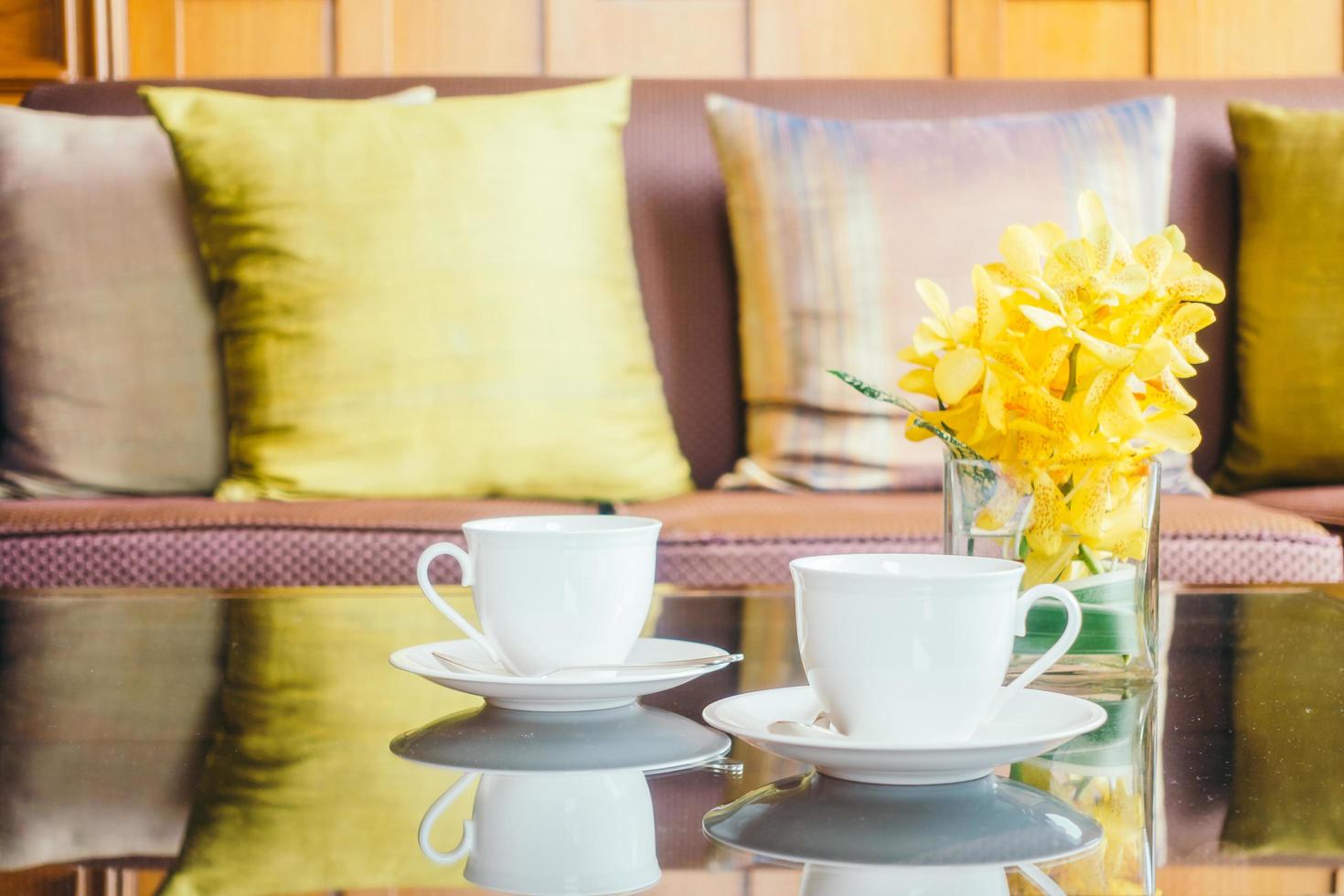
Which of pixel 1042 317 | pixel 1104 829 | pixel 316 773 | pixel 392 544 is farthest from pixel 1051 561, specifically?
pixel 392 544

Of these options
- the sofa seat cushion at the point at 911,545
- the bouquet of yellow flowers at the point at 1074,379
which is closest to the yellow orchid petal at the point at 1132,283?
the bouquet of yellow flowers at the point at 1074,379

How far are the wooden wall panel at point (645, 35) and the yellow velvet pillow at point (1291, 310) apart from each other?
1584mm

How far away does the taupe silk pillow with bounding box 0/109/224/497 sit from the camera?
1.67m

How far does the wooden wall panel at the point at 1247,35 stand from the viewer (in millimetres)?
3129

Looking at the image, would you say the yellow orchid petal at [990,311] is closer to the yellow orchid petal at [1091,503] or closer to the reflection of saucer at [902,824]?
the yellow orchid petal at [1091,503]

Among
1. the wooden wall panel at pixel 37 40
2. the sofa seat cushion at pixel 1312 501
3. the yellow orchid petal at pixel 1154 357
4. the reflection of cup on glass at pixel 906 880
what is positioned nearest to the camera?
the reflection of cup on glass at pixel 906 880

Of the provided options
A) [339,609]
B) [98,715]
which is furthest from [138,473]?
[98,715]

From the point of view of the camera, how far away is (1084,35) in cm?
316

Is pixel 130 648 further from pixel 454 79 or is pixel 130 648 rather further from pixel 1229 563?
pixel 454 79

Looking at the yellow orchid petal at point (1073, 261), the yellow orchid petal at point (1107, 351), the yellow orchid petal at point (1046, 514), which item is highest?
the yellow orchid petal at point (1073, 261)

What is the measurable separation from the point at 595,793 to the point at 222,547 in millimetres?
987

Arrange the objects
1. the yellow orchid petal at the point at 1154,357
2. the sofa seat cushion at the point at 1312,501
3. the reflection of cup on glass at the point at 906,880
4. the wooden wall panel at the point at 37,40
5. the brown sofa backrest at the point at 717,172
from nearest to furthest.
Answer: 1. the reflection of cup on glass at the point at 906,880
2. the yellow orchid petal at the point at 1154,357
3. the sofa seat cushion at the point at 1312,501
4. the brown sofa backrest at the point at 717,172
5. the wooden wall panel at the point at 37,40

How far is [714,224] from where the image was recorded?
186cm

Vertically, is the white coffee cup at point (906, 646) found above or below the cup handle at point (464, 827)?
above
